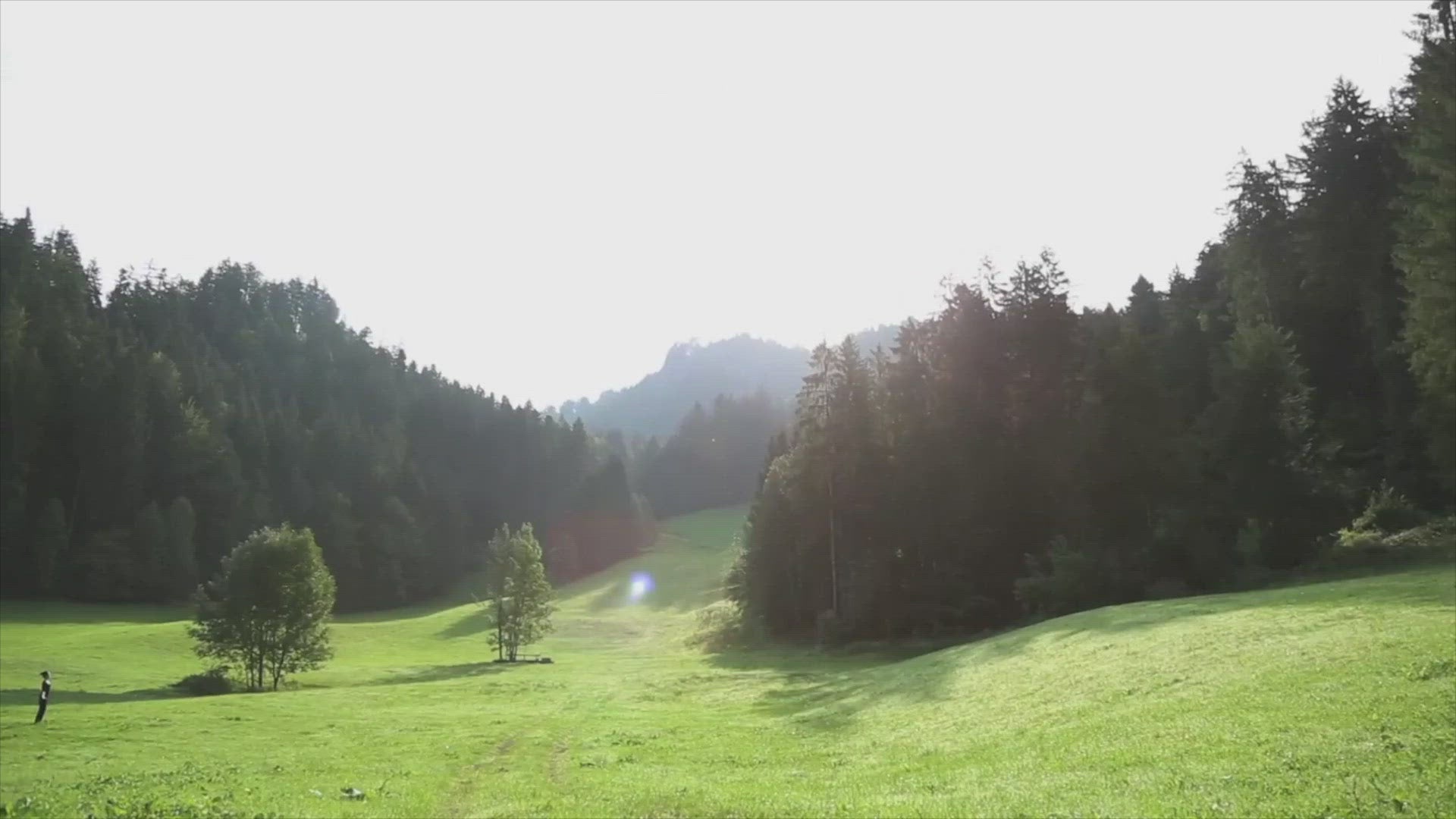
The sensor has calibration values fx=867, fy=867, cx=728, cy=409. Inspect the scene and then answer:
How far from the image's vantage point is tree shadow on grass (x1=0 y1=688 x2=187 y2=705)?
44.3 m

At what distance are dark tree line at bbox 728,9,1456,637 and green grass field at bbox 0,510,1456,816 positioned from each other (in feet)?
39.4

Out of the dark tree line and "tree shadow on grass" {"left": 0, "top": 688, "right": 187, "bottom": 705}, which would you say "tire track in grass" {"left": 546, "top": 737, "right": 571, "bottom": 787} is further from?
the dark tree line

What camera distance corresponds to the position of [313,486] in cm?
13800

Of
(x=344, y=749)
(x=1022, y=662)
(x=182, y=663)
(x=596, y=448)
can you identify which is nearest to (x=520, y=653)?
(x=182, y=663)

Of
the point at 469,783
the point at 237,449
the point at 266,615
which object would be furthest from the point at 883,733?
the point at 237,449

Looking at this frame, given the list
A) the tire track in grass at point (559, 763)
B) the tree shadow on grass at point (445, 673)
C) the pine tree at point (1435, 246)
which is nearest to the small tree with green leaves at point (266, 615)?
the tree shadow on grass at point (445, 673)

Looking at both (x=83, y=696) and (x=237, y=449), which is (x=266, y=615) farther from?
(x=237, y=449)

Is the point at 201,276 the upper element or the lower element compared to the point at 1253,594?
upper

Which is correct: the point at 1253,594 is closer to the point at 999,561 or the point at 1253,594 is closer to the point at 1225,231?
the point at 999,561

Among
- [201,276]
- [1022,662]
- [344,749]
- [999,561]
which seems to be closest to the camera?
[344,749]

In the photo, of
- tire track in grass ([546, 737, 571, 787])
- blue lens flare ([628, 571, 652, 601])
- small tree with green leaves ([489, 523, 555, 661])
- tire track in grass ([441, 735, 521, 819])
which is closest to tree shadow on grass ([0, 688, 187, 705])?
tire track in grass ([441, 735, 521, 819])

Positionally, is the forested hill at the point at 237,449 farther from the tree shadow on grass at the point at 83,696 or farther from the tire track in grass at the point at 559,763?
the tire track in grass at the point at 559,763

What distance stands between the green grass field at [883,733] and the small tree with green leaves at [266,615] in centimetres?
409

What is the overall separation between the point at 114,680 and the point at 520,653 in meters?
34.9
